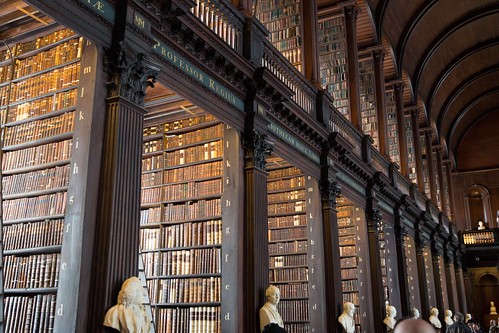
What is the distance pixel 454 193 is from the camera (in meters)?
24.7

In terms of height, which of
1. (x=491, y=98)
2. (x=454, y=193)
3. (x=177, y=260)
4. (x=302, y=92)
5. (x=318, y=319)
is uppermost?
(x=491, y=98)

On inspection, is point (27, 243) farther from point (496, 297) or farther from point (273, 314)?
point (496, 297)

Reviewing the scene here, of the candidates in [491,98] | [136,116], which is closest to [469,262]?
[491,98]

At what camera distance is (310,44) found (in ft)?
28.9

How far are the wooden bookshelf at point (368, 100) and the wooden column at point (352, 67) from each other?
2189mm

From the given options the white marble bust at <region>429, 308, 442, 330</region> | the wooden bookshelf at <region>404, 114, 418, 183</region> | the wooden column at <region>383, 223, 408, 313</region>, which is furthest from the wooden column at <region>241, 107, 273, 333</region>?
the wooden bookshelf at <region>404, 114, 418, 183</region>

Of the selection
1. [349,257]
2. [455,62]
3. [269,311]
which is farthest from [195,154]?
[455,62]

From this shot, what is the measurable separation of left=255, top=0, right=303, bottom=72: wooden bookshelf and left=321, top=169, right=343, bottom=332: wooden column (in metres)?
1.80

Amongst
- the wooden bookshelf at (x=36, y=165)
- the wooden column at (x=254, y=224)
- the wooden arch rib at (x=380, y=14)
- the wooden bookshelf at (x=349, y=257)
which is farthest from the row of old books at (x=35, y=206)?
the wooden arch rib at (x=380, y=14)

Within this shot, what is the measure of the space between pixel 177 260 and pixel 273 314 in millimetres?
1253

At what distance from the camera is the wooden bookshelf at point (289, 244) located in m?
8.08

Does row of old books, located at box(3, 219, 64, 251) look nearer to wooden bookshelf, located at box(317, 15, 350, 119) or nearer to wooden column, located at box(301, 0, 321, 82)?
wooden column, located at box(301, 0, 321, 82)

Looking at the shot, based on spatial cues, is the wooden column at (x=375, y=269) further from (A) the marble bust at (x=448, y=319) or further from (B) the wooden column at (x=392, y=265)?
(A) the marble bust at (x=448, y=319)

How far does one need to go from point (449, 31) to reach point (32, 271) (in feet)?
52.2
